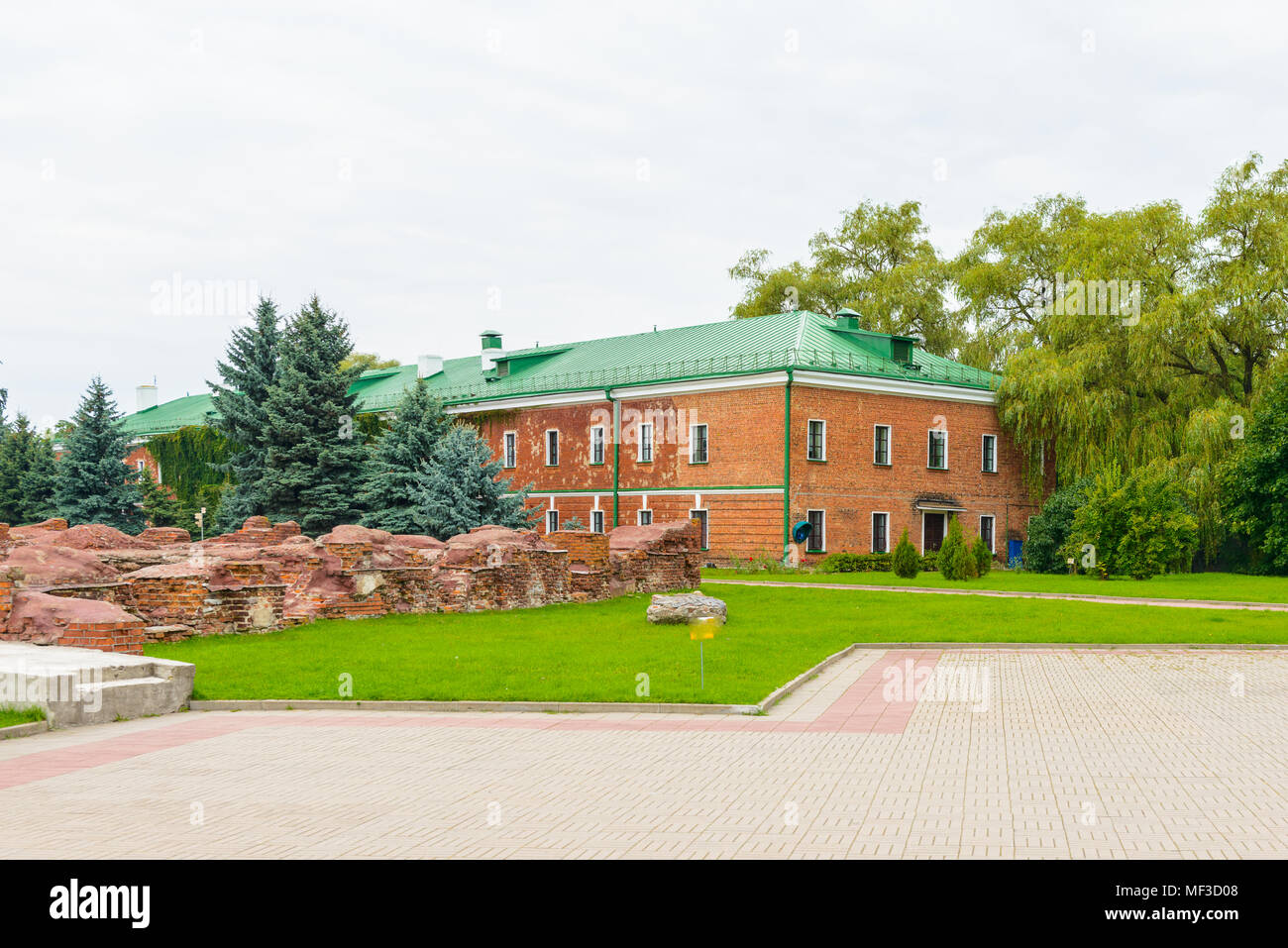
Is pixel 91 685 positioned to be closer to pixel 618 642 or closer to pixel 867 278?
pixel 618 642

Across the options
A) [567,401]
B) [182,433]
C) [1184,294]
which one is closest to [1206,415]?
[1184,294]

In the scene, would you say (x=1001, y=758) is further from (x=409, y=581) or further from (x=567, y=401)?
(x=567, y=401)

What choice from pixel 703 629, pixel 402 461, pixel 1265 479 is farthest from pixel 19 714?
pixel 1265 479

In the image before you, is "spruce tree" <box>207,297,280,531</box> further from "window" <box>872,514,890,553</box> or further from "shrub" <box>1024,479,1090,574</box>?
"shrub" <box>1024,479,1090,574</box>

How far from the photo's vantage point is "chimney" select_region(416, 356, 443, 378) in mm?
67625

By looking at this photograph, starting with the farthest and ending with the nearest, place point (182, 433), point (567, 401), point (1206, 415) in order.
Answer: point (182, 433), point (567, 401), point (1206, 415)

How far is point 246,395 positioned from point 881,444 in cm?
2500

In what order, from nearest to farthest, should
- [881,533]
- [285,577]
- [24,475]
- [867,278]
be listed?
[285,577], [881,533], [24,475], [867,278]

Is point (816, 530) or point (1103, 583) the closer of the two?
point (1103, 583)

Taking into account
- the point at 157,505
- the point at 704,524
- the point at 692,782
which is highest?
the point at 157,505

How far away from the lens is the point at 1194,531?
40969mm

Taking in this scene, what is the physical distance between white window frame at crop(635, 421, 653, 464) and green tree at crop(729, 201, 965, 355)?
15.2 metres

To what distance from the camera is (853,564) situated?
146ft

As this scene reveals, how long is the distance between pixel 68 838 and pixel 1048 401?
4530 cm
